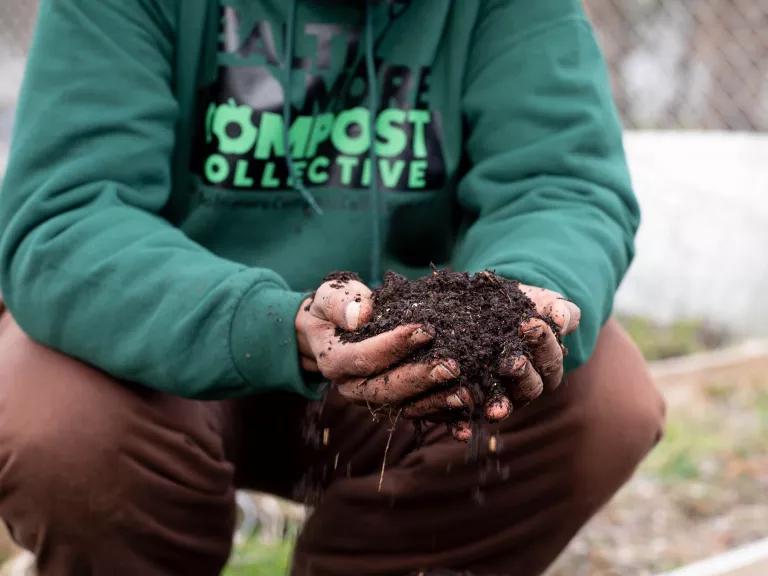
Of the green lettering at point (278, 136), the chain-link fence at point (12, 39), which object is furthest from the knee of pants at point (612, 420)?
the chain-link fence at point (12, 39)

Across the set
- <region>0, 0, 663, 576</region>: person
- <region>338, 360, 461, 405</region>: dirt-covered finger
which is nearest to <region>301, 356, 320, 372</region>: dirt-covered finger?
Answer: <region>0, 0, 663, 576</region>: person

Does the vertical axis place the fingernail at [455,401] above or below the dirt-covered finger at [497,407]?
above

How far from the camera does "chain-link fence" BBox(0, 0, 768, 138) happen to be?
A: 3.93 m

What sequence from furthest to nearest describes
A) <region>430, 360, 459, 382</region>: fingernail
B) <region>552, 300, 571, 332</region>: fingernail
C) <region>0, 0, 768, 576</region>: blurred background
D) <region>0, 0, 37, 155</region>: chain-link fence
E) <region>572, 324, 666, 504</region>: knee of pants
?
<region>0, 0, 37, 155</region>: chain-link fence → <region>0, 0, 768, 576</region>: blurred background → <region>572, 324, 666, 504</region>: knee of pants → <region>552, 300, 571, 332</region>: fingernail → <region>430, 360, 459, 382</region>: fingernail

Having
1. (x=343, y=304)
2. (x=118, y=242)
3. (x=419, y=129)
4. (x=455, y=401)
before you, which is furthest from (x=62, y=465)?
(x=419, y=129)

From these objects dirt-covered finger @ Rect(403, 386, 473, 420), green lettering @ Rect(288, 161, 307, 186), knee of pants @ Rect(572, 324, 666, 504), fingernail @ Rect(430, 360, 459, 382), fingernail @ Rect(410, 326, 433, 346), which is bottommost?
knee of pants @ Rect(572, 324, 666, 504)

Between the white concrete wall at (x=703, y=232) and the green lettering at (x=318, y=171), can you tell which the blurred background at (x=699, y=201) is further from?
the green lettering at (x=318, y=171)

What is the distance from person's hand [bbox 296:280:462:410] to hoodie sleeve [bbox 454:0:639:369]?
335 mm

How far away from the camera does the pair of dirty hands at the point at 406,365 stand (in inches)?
45.4

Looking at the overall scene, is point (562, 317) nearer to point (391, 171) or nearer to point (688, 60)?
point (391, 171)

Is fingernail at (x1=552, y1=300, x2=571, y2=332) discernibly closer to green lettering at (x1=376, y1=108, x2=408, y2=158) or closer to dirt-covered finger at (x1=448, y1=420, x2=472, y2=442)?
dirt-covered finger at (x1=448, y1=420, x2=472, y2=442)

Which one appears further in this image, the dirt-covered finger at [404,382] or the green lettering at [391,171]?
the green lettering at [391,171]

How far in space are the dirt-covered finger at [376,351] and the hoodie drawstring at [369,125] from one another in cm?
47

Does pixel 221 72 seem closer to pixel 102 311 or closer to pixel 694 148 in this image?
pixel 102 311
